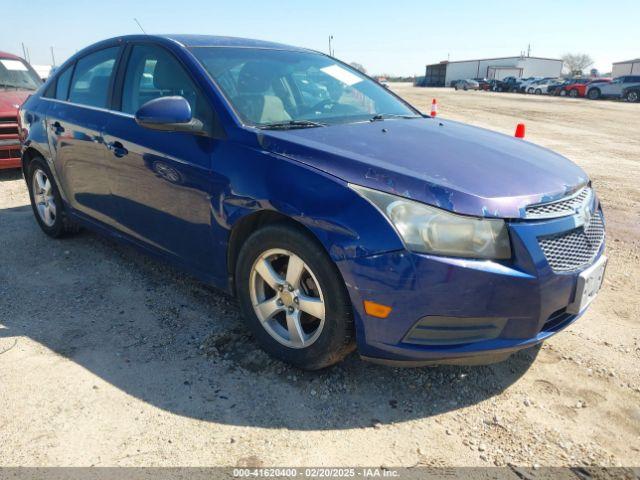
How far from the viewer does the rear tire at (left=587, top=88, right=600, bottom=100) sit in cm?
3422

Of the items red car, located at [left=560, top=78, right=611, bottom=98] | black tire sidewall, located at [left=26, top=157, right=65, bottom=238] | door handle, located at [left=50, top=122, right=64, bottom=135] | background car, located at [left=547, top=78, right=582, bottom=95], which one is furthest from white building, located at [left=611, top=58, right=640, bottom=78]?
door handle, located at [left=50, top=122, right=64, bottom=135]

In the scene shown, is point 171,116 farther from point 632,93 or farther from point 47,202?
point 632,93

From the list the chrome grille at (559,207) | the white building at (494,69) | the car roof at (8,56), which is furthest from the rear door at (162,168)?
the white building at (494,69)

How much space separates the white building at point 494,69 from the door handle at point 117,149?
7051cm

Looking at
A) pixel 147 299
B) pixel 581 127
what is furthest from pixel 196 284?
pixel 581 127

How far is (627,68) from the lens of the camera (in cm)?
5625

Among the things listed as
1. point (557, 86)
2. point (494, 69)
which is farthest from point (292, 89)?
point (494, 69)

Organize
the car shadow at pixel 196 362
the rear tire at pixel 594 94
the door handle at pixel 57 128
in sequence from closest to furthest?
1. the car shadow at pixel 196 362
2. the door handle at pixel 57 128
3. the rear tire at pixel 594 94

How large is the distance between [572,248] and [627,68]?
6581 cm

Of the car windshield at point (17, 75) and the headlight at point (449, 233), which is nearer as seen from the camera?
the headlight at point (449, 233)

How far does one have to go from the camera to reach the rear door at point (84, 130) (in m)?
3.69

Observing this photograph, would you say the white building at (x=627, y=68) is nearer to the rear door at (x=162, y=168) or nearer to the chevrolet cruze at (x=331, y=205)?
the chevrolet cruze at (x=331, y=205)

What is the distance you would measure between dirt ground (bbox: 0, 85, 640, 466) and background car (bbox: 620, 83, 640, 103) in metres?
33.6

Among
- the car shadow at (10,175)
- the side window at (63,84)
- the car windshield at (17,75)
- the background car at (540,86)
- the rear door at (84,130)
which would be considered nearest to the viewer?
the rear door at (84,130)
